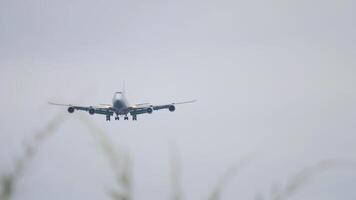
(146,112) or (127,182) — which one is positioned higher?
(146,112)

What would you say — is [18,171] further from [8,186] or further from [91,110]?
[91,110]

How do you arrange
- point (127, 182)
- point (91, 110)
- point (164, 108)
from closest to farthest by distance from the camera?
point (127, 182) < point (91, 110) < point (164, 108)

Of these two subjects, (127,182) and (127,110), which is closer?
(127,182)

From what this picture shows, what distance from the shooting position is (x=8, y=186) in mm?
11117

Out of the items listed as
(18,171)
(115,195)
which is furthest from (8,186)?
(115,195)

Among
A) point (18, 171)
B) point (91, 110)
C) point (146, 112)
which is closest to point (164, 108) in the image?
point (146, 112)

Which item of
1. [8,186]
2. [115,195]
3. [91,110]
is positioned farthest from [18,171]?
[91,110]

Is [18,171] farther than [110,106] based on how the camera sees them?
No

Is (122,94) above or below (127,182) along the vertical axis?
above

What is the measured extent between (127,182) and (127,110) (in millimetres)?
147577

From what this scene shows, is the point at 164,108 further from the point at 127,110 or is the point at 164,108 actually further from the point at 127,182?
the point at 127,182

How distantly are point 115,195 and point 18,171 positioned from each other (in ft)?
5.68

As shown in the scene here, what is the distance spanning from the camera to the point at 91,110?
158m

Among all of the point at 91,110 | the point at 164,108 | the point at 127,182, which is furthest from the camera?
the point at 164,108
